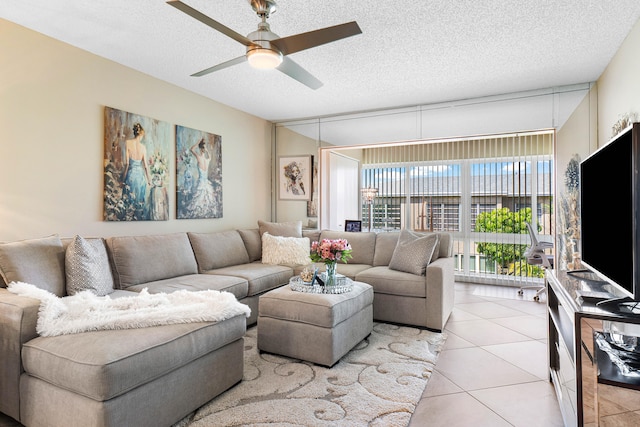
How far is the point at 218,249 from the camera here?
398cm

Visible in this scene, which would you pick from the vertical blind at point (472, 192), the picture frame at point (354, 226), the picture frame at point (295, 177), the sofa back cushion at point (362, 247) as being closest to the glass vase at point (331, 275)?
the sofa back cushion at point (362, 247)

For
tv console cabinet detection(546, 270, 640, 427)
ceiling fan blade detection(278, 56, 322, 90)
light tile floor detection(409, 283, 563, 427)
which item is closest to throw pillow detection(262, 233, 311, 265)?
light tile floor detection(409, 283, 563, 427)

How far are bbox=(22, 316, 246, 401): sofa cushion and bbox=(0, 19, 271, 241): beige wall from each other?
152cm

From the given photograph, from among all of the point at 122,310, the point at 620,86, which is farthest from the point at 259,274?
the point at 620,86

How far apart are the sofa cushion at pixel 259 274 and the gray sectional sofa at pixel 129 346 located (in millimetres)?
42

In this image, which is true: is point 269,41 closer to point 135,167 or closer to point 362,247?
point 135,167

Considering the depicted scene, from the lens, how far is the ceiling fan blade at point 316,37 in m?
2.02

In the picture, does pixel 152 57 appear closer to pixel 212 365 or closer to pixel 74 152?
pixel 74 152

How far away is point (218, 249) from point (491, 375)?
2842 millimetres

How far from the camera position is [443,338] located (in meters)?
3.18

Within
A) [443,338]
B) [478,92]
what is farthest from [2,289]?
[478,92]

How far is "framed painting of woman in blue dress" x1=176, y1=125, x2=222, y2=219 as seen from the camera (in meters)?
4.09

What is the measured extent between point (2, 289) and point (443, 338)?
324cm

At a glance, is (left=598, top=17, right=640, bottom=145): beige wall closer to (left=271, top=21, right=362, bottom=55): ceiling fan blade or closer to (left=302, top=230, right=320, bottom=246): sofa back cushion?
(left=271, top=21, right=362, bottom=55): ceiling fan blade
